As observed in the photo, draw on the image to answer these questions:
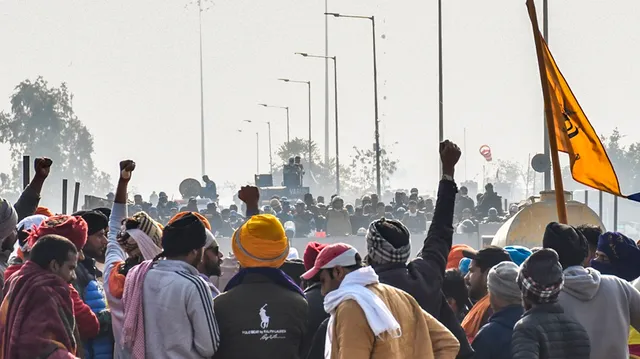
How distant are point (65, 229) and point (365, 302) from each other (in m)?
2.27

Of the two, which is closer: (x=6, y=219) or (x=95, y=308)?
(x=95, y=308)

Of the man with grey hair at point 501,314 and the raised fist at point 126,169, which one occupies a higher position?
the raised fist at point 126,169

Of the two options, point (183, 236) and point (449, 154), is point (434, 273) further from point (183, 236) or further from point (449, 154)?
point (183, 236)

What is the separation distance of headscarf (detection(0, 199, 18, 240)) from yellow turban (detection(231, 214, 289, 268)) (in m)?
1.73

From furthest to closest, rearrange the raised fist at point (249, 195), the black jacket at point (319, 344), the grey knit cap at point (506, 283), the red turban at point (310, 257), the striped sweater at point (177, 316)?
the raised fist at point (249, 195)
the red turban at point (310, 257)
the grey knit cap at point (506, 283)
the striped sweater at point (177, 316)
the black jacket at point (319, 344)

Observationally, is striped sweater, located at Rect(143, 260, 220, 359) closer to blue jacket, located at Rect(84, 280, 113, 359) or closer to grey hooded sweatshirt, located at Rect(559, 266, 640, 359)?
blue jacket, located at Rect(84, 280, 113, 359)

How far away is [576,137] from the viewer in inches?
458

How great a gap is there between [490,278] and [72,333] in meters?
2.23

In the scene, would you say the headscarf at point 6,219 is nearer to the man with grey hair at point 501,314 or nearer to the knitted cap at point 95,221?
the knitted cap at point 95,221

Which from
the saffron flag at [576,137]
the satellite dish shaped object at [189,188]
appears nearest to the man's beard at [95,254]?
the saffron flag at [576,137]

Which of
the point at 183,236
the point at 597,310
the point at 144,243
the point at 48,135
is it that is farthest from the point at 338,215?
the point at 48,135

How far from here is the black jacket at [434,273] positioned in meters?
7.32

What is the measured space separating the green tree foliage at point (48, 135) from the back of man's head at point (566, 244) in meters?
84.2

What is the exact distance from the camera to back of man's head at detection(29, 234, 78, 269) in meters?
7.47
